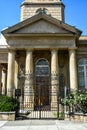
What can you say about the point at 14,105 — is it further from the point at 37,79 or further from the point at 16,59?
the point at 16,59

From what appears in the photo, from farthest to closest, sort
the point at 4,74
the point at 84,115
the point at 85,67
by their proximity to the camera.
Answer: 1. the point at 4,74
2. the point at 85,67
3. the point at 84,115

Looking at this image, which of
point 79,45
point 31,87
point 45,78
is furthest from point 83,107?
point 79,45

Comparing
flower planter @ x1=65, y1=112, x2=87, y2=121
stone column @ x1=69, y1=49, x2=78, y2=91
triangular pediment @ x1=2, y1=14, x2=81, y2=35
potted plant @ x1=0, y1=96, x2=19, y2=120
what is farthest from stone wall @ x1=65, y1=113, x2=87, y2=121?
triangular pediment @ x1=2, y1=14, x2=81, y2=35

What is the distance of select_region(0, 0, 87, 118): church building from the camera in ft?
73.1

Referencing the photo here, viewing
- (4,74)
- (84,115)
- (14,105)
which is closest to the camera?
(84,115)

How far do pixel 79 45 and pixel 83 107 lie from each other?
39.6 feet

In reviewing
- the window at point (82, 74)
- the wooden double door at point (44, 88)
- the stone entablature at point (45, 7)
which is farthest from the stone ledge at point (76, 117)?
the stone entablature at point (45, 7)

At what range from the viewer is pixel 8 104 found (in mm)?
15484

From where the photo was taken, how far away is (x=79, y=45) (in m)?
25.9

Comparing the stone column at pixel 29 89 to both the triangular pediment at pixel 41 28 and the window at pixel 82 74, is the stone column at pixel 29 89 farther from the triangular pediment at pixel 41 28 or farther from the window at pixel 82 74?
the window at pixel 82 74

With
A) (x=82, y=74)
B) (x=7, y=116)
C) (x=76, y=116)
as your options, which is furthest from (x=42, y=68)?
(x=76, y=116)

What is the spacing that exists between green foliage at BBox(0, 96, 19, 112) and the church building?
4673 mm

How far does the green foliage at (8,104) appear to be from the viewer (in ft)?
50.3

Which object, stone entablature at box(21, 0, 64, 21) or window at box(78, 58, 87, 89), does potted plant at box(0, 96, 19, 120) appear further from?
stone entablature at box(21, 0, 64, 21)
